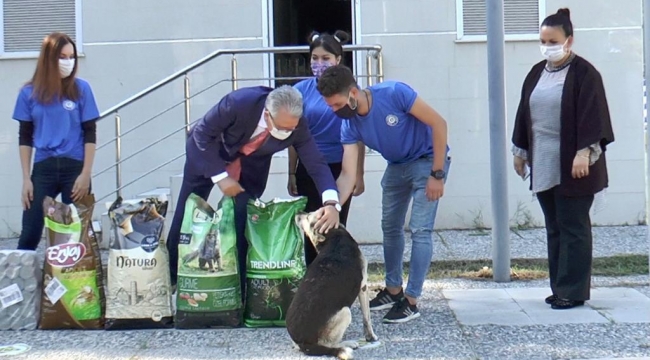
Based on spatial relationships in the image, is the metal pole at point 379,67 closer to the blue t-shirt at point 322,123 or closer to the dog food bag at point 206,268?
the blue t-shirt at point 322,123

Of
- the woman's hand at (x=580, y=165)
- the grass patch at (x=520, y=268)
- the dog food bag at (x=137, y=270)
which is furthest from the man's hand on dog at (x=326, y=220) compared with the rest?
the grass patch at (x=520, y=268)

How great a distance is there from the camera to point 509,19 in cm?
869

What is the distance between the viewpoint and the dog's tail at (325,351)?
4.38 metres

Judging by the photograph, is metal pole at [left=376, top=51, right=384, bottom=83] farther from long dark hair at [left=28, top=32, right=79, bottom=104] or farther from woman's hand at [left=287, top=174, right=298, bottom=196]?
long dark hair at [left=28, top=32, right=79, bottom=104]

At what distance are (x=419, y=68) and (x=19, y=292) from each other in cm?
482

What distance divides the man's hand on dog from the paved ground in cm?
67

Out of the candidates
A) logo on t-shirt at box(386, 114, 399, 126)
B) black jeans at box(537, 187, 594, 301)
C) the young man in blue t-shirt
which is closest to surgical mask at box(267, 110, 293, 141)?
the young man in blue t-shirt

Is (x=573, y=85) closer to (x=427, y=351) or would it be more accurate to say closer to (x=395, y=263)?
(x=395, y=263)

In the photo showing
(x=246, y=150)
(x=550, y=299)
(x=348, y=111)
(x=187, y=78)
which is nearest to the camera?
(x=348, y=111)

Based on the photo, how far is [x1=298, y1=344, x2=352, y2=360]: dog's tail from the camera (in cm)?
438

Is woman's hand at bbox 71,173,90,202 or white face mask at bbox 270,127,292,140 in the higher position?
white face mask at bbox 270,127,292,140

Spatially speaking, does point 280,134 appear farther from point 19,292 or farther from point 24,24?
point 24,24

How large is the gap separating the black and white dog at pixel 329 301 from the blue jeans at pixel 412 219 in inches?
24.3

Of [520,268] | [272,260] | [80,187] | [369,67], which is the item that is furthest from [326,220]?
[369,67]
